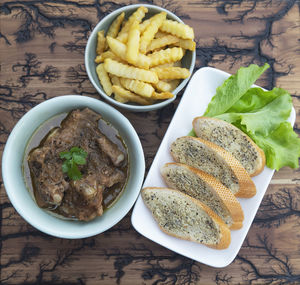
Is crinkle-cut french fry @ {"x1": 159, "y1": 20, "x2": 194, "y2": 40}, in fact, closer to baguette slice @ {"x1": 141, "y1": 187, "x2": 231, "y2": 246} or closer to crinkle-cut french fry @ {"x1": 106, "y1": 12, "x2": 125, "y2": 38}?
crinkle-cut french fry @ {"x1": 106, "y1": 12, "x2": 125, "y2": 38}

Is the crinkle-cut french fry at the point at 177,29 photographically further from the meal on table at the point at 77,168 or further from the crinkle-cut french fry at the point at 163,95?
the meal on table at the point at 77,168

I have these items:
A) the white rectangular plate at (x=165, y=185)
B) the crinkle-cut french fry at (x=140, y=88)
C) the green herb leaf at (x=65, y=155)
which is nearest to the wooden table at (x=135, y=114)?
the white rectangular plate at (x=165, y=185)

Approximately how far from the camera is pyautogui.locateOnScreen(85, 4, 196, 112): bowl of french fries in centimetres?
245

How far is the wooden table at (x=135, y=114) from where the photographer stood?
Result: 2.89 m

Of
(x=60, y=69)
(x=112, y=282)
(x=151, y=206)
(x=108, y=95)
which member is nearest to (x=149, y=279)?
(x=112, y=282)

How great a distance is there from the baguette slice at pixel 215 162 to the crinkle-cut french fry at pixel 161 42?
2.47 ft

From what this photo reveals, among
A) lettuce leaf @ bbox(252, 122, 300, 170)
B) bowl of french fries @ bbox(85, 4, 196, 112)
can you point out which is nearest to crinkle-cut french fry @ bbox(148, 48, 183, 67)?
bowl of french fries @ bbox(85, 4, 196, 112)

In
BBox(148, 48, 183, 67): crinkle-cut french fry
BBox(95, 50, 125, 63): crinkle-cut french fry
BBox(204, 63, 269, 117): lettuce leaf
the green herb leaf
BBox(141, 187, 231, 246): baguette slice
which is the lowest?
BBox(141, 187, 231, 246): baguette slice

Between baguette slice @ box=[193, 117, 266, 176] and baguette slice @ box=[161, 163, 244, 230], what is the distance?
0.97 ft

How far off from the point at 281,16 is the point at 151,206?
2.14m

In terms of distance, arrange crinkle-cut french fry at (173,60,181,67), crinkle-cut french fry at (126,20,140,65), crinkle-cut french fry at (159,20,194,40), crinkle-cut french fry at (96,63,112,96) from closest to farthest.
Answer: crinkle-cut french fry at (126,20,140,65) < crinkle-cut french fry at (159,20,194,40) < crinkle-cut french fry at (96,63,112,96) < crinkle-cut french fry at (173,60,181,67)

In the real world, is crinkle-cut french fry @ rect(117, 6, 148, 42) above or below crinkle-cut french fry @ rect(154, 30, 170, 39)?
above

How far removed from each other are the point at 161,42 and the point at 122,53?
33 centimetres

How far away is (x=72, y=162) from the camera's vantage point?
2.33 m
